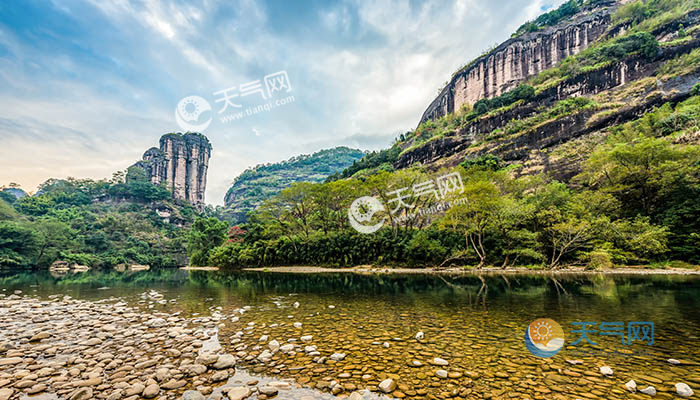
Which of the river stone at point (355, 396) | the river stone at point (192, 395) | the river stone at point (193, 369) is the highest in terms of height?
the river stone at point (355, 396)

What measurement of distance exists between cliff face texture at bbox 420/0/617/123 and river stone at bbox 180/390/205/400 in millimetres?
80099

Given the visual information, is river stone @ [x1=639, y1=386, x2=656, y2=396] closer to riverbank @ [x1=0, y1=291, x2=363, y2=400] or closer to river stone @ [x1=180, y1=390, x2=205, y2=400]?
riverbank @ [x1=0, y1=291, x2=363, y2=400]

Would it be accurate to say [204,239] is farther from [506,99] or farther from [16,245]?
[506,99]

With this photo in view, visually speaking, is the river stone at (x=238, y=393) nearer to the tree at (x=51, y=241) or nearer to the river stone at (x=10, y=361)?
the river stone at (x=10, y=361)

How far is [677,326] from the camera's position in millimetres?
5410

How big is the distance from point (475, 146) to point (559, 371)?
52.2 m

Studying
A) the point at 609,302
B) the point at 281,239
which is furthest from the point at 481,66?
the point at 609,302

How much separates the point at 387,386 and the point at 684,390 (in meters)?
3.23

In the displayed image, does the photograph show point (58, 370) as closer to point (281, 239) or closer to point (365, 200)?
point (365, 200)

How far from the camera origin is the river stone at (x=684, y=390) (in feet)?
9.25

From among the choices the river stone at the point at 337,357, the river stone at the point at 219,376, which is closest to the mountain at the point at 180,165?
the river stone at the point at 219,376
